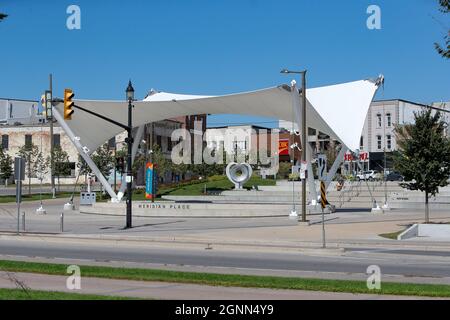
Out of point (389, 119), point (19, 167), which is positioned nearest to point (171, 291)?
point (19, 167)

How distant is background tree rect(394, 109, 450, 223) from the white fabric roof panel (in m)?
9.39

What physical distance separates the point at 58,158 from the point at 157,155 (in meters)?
9.38

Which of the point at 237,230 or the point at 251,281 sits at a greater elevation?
the point at 251,281

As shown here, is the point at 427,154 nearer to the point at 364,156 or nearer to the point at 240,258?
the point at 240,258

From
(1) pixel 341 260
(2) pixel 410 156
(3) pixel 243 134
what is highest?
(3) pixel 243 134

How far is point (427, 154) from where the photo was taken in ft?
90.6

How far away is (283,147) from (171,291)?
330ft

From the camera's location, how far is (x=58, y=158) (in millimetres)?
61656

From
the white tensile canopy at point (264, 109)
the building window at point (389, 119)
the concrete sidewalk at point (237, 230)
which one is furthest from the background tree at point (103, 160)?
the building window at point (389, 119)

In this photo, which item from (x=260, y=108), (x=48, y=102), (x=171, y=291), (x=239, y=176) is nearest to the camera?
(x=171, y=291)

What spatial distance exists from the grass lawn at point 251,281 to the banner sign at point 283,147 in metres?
97.0

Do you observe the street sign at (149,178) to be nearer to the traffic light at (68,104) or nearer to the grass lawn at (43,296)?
the traffic light at (68,104)
